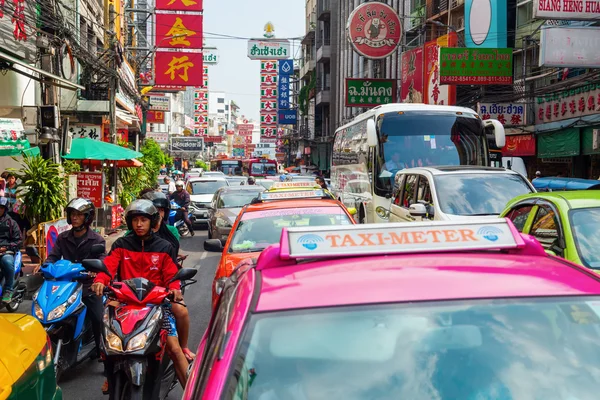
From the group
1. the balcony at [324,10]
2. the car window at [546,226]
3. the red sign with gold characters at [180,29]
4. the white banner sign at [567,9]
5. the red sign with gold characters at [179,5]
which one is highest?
the balcony at [324,10]

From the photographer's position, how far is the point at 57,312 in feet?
19.8

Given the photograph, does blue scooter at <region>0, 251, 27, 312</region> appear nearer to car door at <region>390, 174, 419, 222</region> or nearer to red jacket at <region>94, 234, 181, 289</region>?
red jacket at <region>94, 234, 181, 289</region>

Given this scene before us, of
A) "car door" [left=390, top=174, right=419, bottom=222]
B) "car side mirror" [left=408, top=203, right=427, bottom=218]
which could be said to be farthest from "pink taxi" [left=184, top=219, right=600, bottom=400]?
"car door" [left=390, top=174, right=419, bottom=222]

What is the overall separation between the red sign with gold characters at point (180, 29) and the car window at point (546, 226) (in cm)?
2518

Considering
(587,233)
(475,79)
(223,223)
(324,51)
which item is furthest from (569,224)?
(324,51)

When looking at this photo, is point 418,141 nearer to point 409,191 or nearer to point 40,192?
point 409,191

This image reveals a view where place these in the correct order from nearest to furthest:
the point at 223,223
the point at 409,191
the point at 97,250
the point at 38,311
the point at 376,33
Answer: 1. the point at 38,311
2. the point at 97,250
3. the point at 409,191
4. the point at 223,223
5. the point at 376,33

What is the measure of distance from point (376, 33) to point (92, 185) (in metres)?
19.3

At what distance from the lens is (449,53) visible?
25875 millimetres

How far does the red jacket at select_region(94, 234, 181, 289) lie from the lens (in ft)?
18.8

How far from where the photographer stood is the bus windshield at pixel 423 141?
52.4ft

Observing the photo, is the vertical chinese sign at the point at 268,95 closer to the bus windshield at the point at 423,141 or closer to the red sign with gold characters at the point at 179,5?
the red sign with gold characters at the point at 179,5

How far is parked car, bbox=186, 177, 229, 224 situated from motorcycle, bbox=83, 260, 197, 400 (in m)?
17.7

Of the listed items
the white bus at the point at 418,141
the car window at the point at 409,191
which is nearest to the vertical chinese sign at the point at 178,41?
the white bus at the point at 418,141
